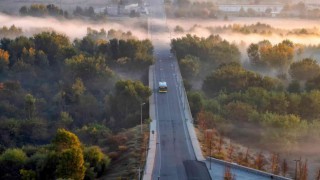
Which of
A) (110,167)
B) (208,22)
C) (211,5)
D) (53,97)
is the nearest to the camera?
(110,167)

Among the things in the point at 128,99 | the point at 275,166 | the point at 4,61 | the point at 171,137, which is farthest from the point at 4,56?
the point at 275,166

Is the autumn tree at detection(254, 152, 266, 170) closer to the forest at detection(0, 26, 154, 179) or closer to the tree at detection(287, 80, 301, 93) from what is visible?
the forest at detection(0, 26, 154, 179)

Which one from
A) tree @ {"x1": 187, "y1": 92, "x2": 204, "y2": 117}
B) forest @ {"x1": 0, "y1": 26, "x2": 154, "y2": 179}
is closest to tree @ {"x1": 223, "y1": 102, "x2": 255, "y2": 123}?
tree @ {"x1": 187, "y1": 92, "x2": 204, "y2": 117}

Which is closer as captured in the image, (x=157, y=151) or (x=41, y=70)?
(x=157, y=151)

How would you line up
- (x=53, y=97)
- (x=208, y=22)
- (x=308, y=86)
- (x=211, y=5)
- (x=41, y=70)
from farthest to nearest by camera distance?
(x=211, y=5) → (x=208, y=22) → (x=41, y=70) → (x=53, y=97) → (x=308, y=86)

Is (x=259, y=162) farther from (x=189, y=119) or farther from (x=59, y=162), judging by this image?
(x=59, y=162)

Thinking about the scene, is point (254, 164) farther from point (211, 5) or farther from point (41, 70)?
point (211, 5)

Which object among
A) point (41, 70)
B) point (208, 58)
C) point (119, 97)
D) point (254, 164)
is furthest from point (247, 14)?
point (254, 164)
